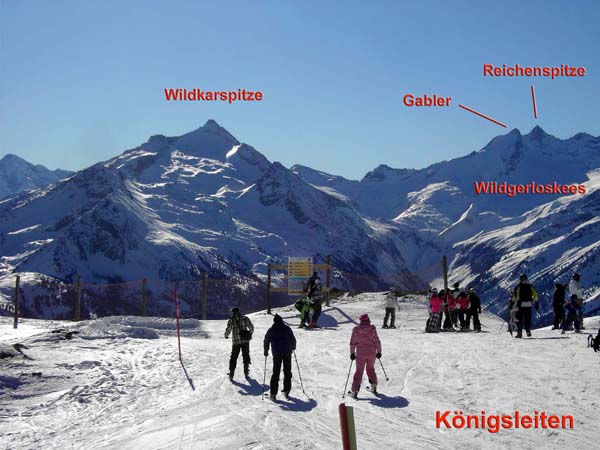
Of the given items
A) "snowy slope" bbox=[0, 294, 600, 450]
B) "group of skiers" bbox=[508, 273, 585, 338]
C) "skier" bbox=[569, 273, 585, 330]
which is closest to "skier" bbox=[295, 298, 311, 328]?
"snowy slope" bbox=[0, 294, 600, 450]

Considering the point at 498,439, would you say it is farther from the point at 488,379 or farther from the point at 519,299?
the point at 519,299

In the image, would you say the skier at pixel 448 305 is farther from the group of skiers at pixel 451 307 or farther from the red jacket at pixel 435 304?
the red jacket at pixel 435 304

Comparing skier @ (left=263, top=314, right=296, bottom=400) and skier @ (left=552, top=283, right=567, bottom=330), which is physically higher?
skier @ (left=552, top=283, right=567, bottom=330)

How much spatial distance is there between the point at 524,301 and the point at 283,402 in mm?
12513

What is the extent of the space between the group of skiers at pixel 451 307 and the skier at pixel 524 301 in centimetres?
387

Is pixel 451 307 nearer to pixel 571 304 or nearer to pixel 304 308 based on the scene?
pixel 571 304

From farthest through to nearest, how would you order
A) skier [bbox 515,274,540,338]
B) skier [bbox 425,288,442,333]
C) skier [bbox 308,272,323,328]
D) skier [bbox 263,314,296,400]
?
skier [bbox 308,272,323,328] < skier [bbox 425,288,442,333] < skier [bbox 515,274,540,338] < skier [bbox 263,314,296,400]

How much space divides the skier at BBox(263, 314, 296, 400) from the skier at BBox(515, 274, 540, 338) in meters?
11.6

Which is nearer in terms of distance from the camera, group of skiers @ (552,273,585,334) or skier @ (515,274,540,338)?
skier @ (515,274,540,338)

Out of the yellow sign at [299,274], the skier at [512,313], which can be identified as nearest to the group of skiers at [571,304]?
the skier at [512,313]

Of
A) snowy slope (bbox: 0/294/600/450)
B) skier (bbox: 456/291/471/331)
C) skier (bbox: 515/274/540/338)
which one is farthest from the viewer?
skier (bbox: 456/291/471/331)

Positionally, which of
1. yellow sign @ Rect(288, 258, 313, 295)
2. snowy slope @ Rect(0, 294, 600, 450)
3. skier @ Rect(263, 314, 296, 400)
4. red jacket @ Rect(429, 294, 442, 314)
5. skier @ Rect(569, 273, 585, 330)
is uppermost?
yellow sign @ Rect(288, 258, 313, 295)

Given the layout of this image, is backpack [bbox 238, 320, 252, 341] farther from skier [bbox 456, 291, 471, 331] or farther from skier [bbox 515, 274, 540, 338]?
skier [bbox 456, 291, 471, 331]

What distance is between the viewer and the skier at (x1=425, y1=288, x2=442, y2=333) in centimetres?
2838
